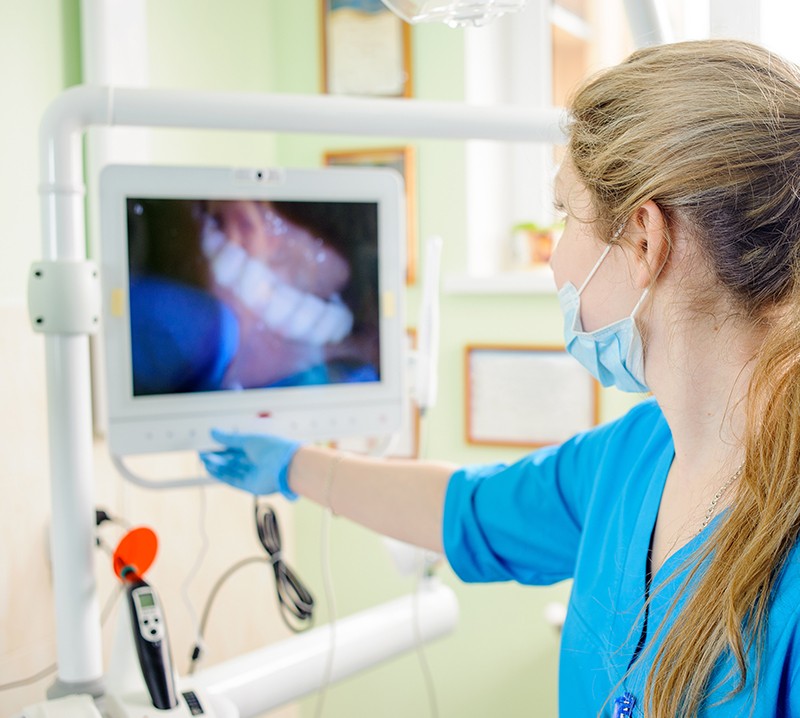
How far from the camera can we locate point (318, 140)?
2252mm

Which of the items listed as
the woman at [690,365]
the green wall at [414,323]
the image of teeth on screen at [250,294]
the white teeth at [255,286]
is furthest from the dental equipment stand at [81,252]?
the green wall at [414,323]

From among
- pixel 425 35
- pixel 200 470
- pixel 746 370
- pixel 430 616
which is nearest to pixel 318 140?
pixel 425 35

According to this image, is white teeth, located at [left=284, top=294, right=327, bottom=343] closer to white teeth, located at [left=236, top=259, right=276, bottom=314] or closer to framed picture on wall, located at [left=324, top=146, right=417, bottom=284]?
white teeth, located at [left=236, top=259, right=276, bottom=314]

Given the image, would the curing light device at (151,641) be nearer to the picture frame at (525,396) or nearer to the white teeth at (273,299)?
the white teeth at (273,299)

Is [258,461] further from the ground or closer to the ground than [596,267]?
closer to the ground

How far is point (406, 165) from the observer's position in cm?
215

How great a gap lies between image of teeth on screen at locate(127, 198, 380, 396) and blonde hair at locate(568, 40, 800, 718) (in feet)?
1.85

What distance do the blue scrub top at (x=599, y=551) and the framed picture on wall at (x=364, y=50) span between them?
115cm

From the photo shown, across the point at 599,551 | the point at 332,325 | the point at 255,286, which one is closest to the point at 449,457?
the point at 332,325

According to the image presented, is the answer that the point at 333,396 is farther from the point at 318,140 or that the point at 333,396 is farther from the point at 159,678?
the point at 318,140

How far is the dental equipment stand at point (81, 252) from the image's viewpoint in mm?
1156

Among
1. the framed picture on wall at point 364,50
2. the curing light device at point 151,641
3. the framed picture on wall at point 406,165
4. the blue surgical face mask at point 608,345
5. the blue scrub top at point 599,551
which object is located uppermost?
the framed picture on wall at point 364,50

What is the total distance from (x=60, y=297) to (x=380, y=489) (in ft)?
1.56

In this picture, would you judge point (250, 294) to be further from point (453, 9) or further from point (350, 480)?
point (453, 9)
